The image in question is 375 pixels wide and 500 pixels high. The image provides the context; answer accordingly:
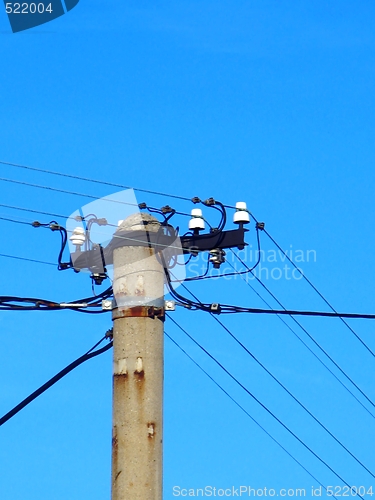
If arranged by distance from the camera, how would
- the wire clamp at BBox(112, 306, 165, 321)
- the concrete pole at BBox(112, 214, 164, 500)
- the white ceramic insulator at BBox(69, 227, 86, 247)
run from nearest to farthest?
1. the concrete pole at BBox(112, 214, 164, 500)
2. the wire clamp at BBox(112, 306, 165, 321)
3. the white ceramic insulator at BBox(69, 227, 86, 247)

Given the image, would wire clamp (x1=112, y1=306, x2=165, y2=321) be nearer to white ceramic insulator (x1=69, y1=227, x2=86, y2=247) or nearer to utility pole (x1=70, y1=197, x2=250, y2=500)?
utility pole (x1=70, y1=197, x2=250, y2=500)

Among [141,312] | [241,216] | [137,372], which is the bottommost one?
[137,372]

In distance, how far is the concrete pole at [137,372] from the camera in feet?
38.2

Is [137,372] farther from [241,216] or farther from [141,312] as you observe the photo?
[241,216]

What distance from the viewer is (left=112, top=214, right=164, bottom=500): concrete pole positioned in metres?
11.7

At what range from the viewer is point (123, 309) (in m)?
12.2

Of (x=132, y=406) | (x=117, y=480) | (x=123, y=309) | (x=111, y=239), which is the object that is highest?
(x=111, y=239)

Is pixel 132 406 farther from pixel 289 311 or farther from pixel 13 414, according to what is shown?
→ pixel 289 311

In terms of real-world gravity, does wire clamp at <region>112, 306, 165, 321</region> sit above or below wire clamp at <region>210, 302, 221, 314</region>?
below

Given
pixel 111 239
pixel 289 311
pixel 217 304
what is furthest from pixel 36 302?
pixel 289 311

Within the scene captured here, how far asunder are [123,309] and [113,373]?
0.74m

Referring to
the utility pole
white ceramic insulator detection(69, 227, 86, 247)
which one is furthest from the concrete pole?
white ceramic insulator detection(69, 227, 86, 247)

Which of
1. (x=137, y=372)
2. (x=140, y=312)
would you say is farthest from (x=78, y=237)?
(x=137, y=372)

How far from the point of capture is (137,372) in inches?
470
